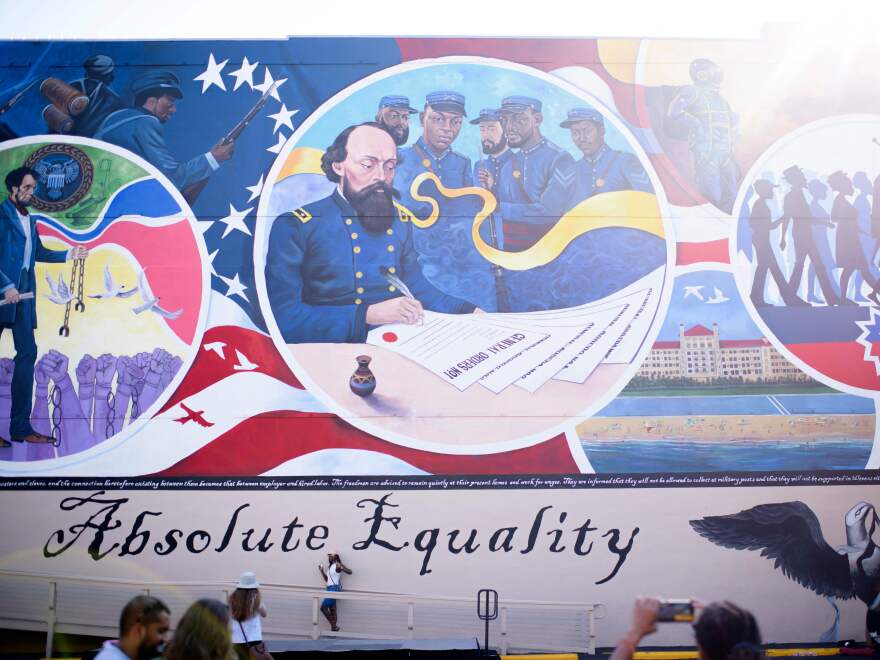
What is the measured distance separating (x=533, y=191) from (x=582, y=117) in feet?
4.70

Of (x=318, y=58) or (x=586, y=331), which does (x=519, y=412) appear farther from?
(x=318, y=58)

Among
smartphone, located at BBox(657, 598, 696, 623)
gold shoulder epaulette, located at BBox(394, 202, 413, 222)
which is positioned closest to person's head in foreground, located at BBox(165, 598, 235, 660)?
smartphone, located at BBox(657, 598, 696, 623)

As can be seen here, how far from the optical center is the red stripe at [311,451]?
44.1 feet

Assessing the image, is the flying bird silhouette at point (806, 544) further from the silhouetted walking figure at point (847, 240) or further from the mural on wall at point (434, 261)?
the silhouetted walking figure at point (847, 240)

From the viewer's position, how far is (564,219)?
45.9 feet

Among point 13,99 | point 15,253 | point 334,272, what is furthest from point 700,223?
point 13,99

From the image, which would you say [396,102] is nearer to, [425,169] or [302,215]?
[425,169]

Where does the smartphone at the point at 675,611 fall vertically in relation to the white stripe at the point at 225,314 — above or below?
below

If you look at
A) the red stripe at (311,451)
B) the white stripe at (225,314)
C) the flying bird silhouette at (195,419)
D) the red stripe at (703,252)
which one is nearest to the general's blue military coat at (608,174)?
the red stripe at (703,252)

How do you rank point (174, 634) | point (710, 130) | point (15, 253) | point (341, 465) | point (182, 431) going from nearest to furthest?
point (174, 634) < point (341, 465) < point (182, 431) < point (15, 253) < point (710, 130)

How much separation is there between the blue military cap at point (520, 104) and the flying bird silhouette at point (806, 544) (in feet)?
22.2

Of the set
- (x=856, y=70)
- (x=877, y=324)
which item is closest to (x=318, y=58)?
(x=856, y=70)

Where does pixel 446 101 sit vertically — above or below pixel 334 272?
above

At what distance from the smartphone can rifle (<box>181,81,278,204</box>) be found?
11.2 meters
